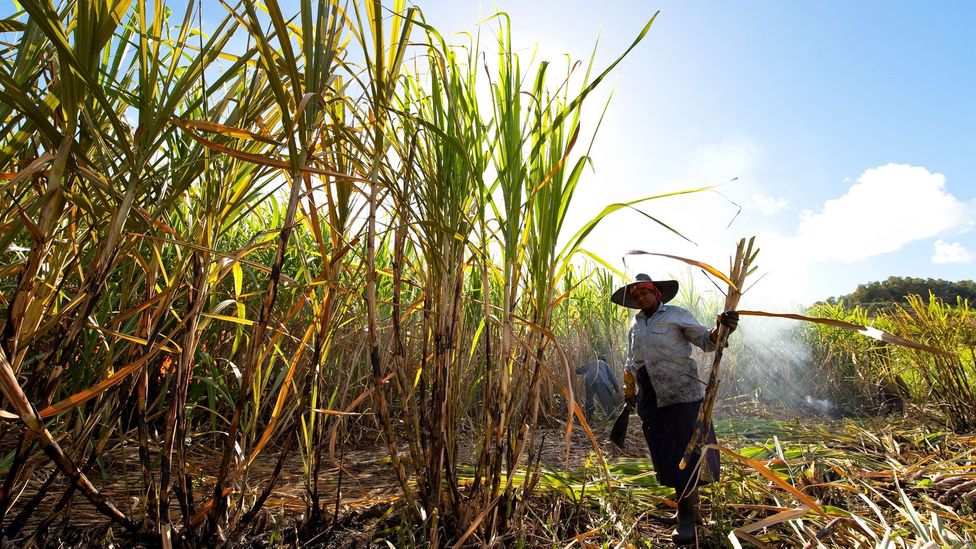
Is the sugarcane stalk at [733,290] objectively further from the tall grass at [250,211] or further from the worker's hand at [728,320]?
the tall grass at [250,211]

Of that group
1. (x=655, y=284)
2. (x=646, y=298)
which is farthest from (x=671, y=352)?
(x=655, y=284)

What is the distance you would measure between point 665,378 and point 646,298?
0.42 metres

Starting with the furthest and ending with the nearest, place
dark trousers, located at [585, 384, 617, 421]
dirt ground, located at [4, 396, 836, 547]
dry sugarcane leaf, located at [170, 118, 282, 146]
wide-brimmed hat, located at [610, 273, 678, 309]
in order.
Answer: dark trousers, located at [585, 384, 617, 421] < wide-brimmed hat, located at [610, 273, 678, 309] < dirt ground, located at [4, 396, 836, 547] < dry sugarcane leaf, located at [170, 118, 282, 146]

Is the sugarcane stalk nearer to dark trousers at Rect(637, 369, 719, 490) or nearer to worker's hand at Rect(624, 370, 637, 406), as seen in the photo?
dark trousers at Rect(637, 369, 719, 490)

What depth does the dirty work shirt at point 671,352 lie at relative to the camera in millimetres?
2367

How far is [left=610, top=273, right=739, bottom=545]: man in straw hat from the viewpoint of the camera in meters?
2.33

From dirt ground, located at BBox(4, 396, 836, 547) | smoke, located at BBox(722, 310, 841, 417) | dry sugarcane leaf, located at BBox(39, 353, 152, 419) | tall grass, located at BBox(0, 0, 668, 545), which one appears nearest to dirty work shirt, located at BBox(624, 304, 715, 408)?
dirt ground, located at BBox(4, 396, 836, 547)

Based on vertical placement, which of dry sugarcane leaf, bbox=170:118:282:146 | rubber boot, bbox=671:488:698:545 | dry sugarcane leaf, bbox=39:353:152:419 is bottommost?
rubber boot, bbox=671:488:698:545

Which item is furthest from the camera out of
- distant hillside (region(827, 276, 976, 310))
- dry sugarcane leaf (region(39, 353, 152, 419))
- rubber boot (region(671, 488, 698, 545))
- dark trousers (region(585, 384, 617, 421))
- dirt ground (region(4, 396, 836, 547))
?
distant hillside (region(827, 276, 976, 310))

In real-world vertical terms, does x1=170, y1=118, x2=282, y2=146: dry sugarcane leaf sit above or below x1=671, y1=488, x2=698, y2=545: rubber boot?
above

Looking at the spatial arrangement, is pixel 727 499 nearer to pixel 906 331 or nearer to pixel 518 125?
pixel 518 125

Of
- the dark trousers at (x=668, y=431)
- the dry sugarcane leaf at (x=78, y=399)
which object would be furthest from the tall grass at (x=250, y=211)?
the dark trousers at (x=668, y=431)

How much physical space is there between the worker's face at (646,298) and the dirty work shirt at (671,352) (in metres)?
0.05

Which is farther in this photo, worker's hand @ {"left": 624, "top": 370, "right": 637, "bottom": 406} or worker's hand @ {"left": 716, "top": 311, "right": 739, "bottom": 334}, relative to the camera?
worker's hand @ {"left": 624, "top": 370, "right": 637, "bottom": 406}
